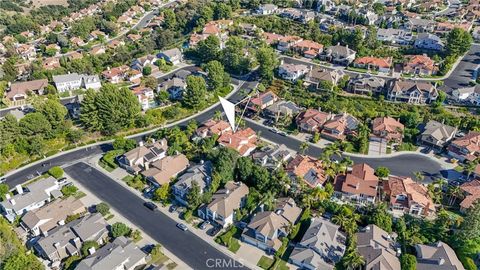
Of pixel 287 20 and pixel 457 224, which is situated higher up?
pixel 287 20

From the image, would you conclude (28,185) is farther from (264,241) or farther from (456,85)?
(456,85)

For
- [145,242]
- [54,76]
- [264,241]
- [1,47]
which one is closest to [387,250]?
[264,241]

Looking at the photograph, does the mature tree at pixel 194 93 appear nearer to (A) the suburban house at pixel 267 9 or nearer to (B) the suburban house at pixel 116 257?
(B) the suburban house at pixel 116 257

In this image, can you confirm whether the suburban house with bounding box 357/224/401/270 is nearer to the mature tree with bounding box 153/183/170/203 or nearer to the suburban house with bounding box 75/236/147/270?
the suburban house with bounding box 75/236/147/270

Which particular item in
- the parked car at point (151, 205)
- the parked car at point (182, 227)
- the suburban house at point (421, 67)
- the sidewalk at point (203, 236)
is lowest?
the sidewalk at point (203, 236)

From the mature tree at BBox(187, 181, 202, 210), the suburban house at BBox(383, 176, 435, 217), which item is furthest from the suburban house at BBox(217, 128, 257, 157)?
the suburban house at BBox(383, 176, 435, 217)

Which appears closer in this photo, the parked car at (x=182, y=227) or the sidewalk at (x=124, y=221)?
the sidewalk at (x=124, y=221)

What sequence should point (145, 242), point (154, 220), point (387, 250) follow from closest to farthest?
point (387, 250) < point (145, 242) < point (154, 220)

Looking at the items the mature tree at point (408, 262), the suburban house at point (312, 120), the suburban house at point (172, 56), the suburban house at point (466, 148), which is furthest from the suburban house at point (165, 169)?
the suburban house at point (466, 148)
